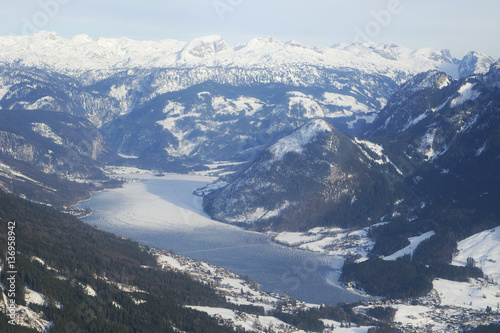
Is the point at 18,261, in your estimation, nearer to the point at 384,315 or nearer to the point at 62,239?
the point at 62,239

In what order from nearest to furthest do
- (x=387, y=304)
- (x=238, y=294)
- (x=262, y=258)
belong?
(x=387, y=304), (x=238, y=294), (x=262, y=258)

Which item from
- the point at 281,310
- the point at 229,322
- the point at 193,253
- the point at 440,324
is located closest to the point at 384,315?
the point at 440,324

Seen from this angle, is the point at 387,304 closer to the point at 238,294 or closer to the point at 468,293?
the point at 468,293

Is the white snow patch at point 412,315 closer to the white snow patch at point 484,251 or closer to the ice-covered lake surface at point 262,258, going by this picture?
the ice-covered lake surface at point 262,258

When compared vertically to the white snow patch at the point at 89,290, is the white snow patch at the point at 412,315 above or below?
below

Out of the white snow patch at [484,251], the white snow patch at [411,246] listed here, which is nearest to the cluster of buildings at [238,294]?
the white snow patch at [411,246]

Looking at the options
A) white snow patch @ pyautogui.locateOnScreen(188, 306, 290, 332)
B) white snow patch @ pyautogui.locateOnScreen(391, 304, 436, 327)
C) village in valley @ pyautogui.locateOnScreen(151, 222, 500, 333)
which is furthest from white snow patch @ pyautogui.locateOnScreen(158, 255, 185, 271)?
white snow patch @ pyautogui.locateOnScreen(391, 304, 436, 327)

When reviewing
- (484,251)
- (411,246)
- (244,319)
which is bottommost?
(244,319)

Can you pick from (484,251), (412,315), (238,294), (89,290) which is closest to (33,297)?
(89,290)
